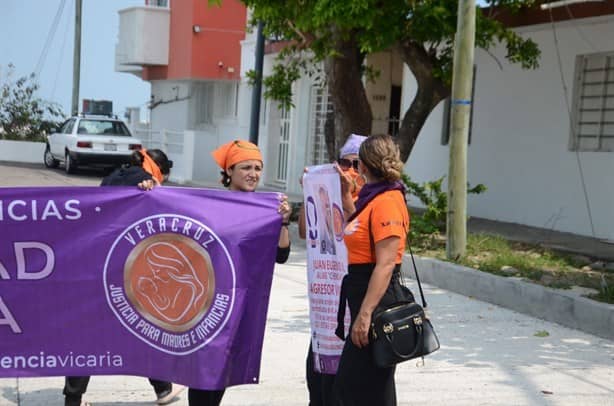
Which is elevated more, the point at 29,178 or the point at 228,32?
the point at 228,32

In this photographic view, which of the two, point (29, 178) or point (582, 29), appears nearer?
point (582, 29)

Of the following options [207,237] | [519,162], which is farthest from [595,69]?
[207,237]

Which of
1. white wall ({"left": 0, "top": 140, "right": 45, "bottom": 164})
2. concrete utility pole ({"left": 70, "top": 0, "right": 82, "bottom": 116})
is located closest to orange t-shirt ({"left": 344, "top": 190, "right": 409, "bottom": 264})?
white wall ({"left": 0, "top": 140, "right": 45, "bottom": 164})

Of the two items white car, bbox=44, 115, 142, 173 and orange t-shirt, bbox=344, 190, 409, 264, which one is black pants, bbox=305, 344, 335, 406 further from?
white car, bbox=44, 115, 142, 173

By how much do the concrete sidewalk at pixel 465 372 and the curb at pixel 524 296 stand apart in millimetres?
127

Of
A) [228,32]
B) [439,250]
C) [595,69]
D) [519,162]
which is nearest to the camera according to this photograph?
[439,250]

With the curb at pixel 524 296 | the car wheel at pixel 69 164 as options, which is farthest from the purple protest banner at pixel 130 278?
the car wheel at pixel 69 164

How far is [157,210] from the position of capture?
5.09m

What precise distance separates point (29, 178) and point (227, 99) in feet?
26.2

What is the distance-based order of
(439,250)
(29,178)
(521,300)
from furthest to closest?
(29,178), (439,250), (521,300)

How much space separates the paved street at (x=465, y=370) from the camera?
5988 millimetres

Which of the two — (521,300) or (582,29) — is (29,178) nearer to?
(582,29)

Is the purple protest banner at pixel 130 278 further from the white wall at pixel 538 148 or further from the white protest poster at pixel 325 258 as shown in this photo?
the white wall at pixel 538 148

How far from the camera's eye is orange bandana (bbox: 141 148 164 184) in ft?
19.4
